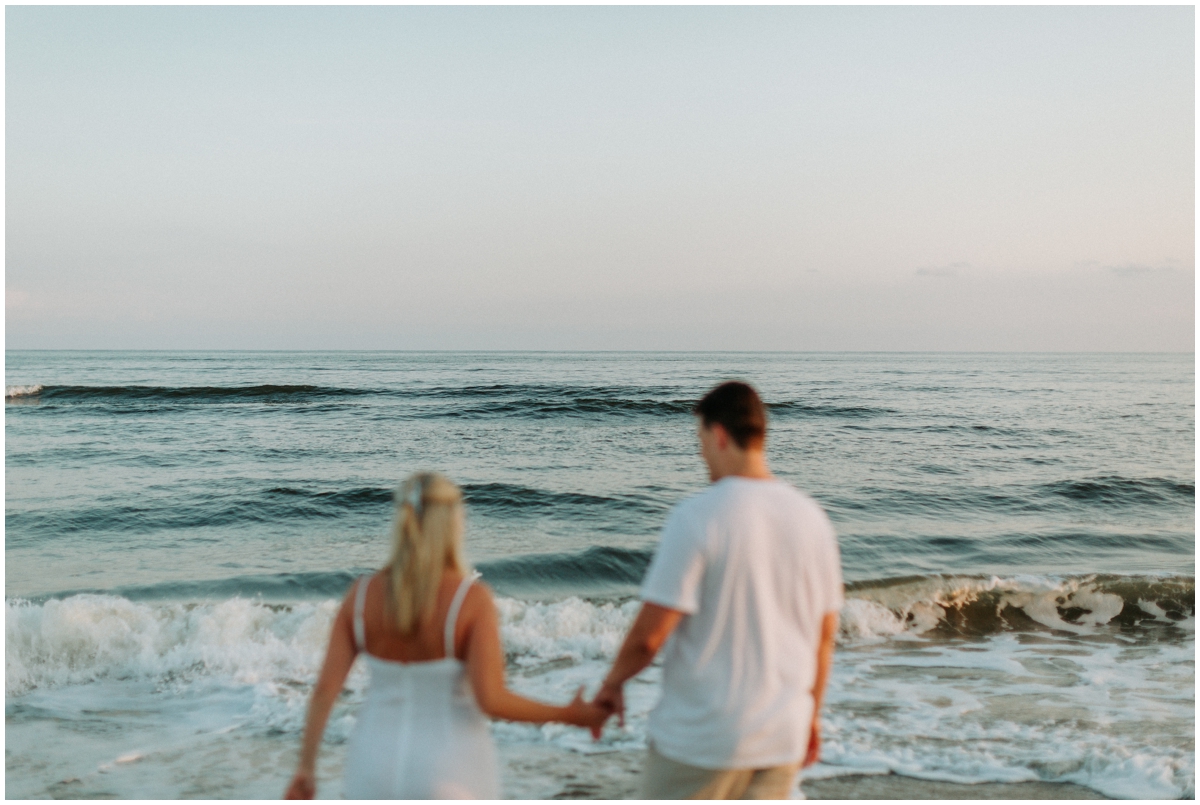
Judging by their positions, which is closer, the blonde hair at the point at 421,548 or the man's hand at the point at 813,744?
the blonde hair at the point at 421,548

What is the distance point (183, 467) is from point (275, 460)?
1854 millimetres

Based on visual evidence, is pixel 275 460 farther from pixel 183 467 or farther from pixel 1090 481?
pixel 1090 481

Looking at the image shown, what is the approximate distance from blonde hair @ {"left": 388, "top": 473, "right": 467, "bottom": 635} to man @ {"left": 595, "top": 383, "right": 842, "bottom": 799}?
2.01ft

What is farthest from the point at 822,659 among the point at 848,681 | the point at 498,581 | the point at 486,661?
the point at 498,581

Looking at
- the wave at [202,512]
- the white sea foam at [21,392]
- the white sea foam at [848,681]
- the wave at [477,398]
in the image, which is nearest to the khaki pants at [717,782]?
the white sea foam at [848,681]

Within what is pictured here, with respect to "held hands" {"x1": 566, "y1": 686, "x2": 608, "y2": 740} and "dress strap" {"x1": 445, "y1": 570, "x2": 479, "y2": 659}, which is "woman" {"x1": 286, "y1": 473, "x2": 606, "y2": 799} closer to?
"dress strap" {"x1": 445, "y1": 570, "x2": 479, "y2": 659}

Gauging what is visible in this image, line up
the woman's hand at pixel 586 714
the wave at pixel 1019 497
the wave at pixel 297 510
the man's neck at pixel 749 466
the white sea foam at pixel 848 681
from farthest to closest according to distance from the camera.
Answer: the wave at pixel 1019 497 < the wave at pixel 297 510 < the white sea foam at pixel 848 681 < the woman's hand at pixel 586 714 < the man's neck at pixel 749 466

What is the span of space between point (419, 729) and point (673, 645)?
827mm

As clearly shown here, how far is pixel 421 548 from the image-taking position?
246 centimetres

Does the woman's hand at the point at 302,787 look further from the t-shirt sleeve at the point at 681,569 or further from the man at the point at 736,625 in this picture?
the t-shirt sleeve at the point at 681,569

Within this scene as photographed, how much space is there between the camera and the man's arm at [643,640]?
8.32 feet

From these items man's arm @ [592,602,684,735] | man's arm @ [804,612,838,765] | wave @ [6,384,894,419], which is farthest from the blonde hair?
wave @ [6,384,894,419]

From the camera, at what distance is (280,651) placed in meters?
7.83

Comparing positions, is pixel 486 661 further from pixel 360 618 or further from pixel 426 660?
pixel 360 618
